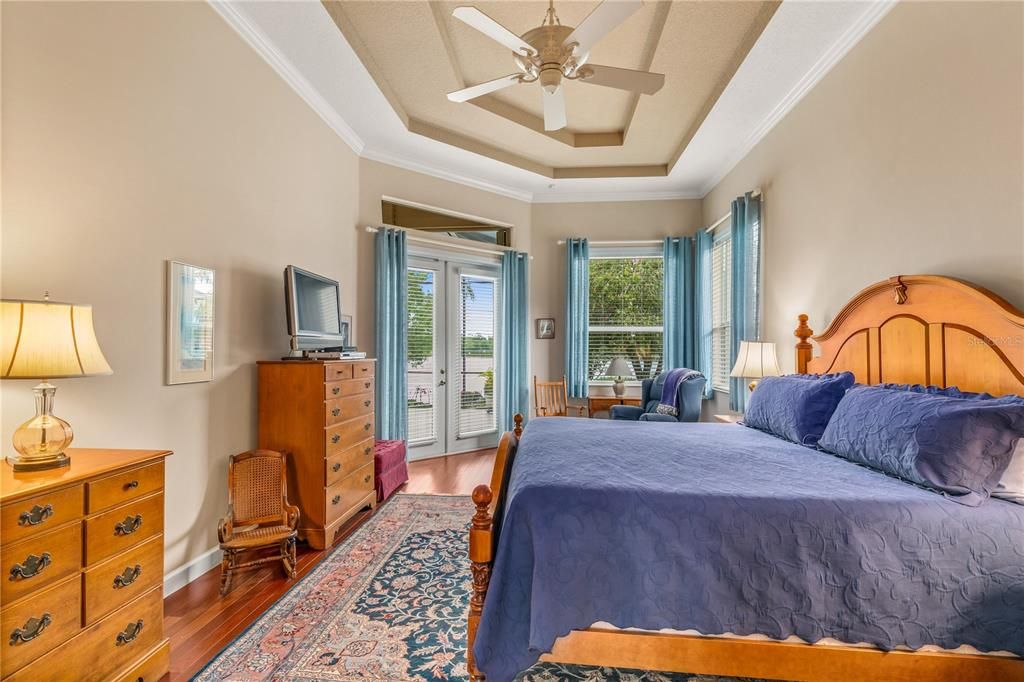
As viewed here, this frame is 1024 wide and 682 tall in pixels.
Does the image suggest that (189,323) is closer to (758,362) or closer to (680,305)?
(758,362)

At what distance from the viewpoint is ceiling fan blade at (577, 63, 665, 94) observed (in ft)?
8.39

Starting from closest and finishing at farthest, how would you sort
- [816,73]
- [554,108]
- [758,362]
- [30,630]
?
[30,630], [554,108], [816,73], [758,362]

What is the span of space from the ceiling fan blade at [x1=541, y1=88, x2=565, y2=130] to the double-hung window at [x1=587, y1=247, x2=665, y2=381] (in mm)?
2711

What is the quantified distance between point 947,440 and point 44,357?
2.85 meters

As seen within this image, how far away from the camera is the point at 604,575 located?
1.49m

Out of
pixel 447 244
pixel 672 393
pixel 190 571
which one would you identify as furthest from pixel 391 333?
pixel 672 393

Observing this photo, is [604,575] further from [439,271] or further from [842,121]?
[439,271]

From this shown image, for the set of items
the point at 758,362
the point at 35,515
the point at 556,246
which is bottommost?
the point at 35,515

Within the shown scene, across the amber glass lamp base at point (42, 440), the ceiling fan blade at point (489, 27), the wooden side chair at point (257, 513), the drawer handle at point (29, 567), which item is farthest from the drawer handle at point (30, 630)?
the ceiling fan blade at point (489, 27)

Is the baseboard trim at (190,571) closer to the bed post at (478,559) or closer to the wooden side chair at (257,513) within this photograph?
the wooden side chair at (257,513)

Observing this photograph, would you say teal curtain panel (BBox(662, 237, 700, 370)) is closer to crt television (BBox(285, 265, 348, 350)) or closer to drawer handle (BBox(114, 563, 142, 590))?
crt television (BBox(285, 265, 348, 350))

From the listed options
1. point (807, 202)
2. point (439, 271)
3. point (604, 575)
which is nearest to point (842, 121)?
point (807, 202)

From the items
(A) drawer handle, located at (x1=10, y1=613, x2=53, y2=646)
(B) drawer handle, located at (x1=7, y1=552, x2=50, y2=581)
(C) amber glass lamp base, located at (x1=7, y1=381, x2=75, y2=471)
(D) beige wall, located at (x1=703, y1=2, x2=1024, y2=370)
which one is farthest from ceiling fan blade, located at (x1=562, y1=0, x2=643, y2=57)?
(A) drawer handle, located at (x1=10, y1=613, x2=53, y2=646)

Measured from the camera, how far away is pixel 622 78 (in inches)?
104
